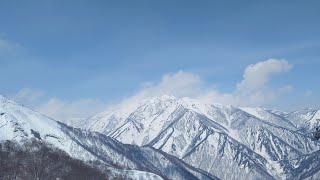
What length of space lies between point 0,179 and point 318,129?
17623cm

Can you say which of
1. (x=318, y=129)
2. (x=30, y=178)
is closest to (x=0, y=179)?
(x=30, y=178)

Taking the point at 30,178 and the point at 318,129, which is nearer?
the point at 318,129

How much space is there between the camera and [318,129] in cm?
4409

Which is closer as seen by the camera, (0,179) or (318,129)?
(318,129)

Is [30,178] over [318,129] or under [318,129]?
over

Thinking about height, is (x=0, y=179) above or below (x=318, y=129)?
above

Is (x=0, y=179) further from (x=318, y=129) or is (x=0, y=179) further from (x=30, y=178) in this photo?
(x=318, y=129)

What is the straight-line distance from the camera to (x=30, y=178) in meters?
199

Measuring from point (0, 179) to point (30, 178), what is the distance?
1212cm

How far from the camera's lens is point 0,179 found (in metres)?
200

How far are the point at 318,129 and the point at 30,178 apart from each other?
170m
